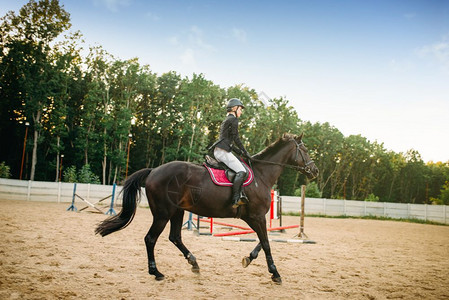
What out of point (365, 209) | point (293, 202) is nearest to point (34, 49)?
point (293, 202)

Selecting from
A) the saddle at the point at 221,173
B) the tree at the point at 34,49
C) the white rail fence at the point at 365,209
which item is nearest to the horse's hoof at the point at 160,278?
the saddle at the point at 221,173

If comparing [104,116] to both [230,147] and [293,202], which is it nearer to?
[293,202]

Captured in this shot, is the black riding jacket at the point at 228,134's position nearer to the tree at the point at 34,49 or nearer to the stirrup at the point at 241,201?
the stirrup at the point at 241,201

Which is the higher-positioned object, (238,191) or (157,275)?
(238,191)

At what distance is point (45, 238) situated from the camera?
8.19m

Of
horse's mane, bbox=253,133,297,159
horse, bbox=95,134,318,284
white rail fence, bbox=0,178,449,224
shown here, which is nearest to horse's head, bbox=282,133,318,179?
horse's mane, bbox=253,133,297,159

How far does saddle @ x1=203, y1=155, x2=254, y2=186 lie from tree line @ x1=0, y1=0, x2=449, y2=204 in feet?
95.9

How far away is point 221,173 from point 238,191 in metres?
0.52

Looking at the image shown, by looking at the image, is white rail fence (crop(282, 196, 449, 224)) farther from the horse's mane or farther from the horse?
the horse

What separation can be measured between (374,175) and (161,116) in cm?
4523

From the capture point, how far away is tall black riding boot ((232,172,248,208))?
5617 millimetres

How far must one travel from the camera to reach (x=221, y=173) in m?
5.89

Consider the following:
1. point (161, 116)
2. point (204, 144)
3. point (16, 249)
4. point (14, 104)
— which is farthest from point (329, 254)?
point (14, 104)

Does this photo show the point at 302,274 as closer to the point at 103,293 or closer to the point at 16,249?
the point at 103,293
